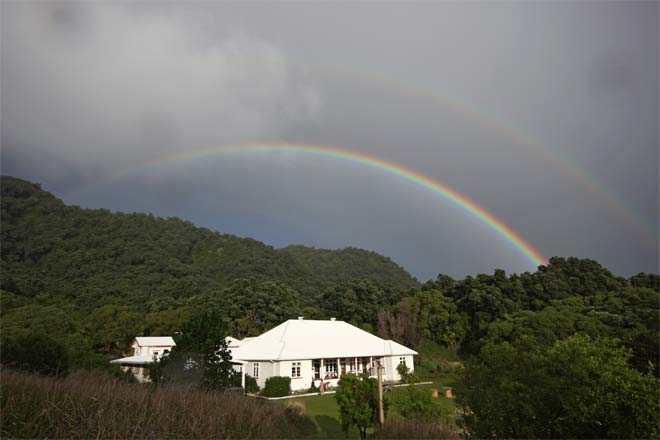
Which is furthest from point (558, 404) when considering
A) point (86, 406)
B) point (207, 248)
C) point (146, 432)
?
point (207, 248)

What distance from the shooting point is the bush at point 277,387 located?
22016mm

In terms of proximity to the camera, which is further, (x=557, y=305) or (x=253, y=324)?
(x=253, y=324)

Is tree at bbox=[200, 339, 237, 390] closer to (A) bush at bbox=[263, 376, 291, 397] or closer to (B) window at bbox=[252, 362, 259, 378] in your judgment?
(A) bush at bbox=[263, 376, 291, 397]

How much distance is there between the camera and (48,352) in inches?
575

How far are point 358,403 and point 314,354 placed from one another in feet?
51.2

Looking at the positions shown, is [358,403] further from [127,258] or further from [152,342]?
[127,258]

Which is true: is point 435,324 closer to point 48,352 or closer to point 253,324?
point 253,324

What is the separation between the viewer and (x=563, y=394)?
22.2 ft

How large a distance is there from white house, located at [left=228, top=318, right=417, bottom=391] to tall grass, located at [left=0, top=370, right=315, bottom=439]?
651 inches

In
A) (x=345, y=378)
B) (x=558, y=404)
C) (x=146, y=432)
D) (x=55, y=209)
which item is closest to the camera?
(x=146, y=432)

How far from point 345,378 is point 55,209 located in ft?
231

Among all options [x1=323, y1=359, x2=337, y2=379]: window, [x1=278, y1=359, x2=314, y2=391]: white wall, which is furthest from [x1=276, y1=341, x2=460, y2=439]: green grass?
[x1=323, y1=359, x2=337, y2=379]: window

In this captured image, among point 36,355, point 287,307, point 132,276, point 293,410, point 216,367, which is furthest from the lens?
point 132,276

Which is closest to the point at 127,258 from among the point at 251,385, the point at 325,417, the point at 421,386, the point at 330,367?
the point at 330,367
